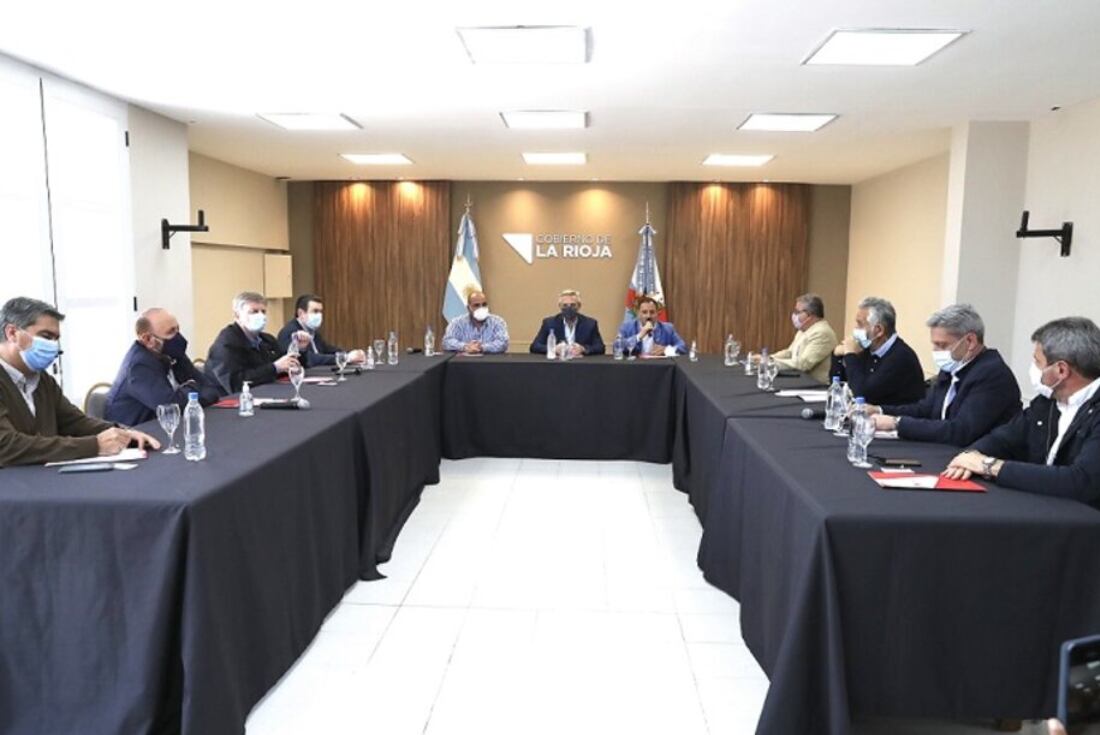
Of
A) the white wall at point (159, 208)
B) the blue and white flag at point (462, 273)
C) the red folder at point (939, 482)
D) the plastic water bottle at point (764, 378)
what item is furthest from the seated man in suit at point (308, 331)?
the blue and white flag at point (462, 273)

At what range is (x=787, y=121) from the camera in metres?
6.45

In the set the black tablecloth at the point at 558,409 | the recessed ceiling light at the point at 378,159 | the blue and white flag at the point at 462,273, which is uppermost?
the recessed ceiling light at the point at 378,159

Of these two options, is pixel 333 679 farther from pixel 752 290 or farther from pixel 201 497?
pixel 752 290

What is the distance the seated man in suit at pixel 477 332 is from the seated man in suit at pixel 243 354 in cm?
201

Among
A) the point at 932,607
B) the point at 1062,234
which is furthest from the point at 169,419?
the point at 1062,234

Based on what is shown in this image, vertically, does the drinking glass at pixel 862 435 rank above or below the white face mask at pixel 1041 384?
below

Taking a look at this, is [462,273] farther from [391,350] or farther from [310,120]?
[391,350]

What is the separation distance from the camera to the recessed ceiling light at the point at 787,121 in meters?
6.17

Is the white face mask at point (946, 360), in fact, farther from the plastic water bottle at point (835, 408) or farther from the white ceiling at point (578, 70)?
the white ceiling at point (578, 70)

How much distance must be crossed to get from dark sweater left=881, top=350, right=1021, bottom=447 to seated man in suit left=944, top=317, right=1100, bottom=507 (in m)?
0.37

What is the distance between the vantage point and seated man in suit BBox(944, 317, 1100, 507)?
2.23 metres

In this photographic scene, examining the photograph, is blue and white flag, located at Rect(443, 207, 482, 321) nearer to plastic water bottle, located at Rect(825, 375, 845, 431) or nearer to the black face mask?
the black face mask

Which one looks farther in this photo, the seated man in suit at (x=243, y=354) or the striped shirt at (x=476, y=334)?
the striped shirt at (x=476, y=334)

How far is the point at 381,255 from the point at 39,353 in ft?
27.8
